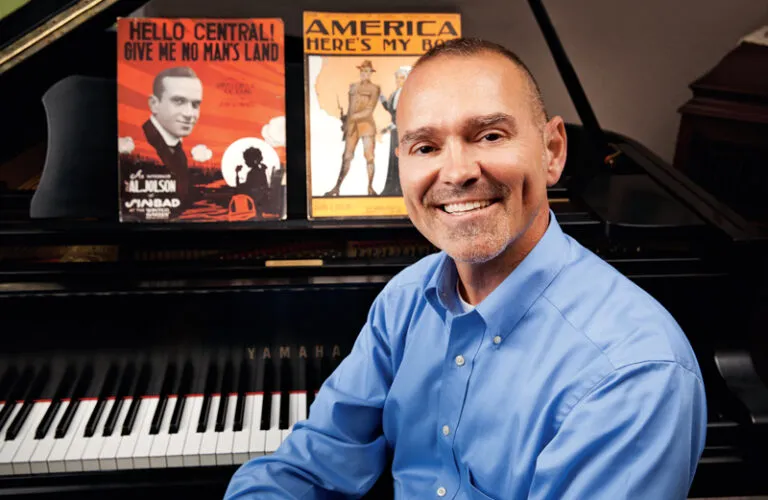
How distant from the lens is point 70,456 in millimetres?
1562

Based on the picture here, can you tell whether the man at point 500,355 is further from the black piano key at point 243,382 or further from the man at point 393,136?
the man at point 393,136

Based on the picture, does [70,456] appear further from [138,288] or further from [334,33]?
[334,33]

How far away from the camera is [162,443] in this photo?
63.2 inches

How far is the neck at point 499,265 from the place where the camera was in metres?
1.19

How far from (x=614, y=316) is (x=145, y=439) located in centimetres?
128

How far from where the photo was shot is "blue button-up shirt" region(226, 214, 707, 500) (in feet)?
2.97

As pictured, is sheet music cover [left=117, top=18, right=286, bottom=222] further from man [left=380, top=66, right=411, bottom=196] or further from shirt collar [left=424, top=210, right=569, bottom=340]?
shirt collar [left=424, top=210, right=569, bottom=340]

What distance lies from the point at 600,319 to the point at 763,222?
1389mm

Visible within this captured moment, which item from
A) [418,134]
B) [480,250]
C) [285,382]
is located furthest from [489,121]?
[285,382]

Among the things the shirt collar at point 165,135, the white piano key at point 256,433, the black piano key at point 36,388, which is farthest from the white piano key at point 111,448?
the shirt collar at point 165,135

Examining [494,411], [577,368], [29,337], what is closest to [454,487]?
[494,411]

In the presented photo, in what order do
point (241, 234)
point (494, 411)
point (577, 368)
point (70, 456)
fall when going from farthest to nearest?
1. point (241, 234)
2. point (70, 456)
3. point (494, 411)
4. point (577, 368)

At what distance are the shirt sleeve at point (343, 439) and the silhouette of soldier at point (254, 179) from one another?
59 cm

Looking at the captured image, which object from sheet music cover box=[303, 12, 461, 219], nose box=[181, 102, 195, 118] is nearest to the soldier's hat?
sheet music cover box=[303, 12, 461, 219]
